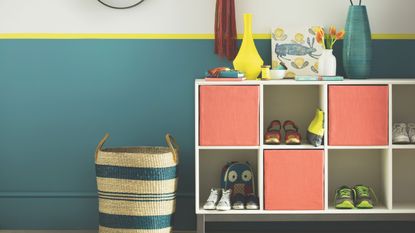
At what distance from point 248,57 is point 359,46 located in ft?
1.97

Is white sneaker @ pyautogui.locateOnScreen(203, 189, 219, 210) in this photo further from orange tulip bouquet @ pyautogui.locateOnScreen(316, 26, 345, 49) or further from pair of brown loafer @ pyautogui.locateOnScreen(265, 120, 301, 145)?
orange tulip bouquet @ pyautogui.locateOnScreen(316, 26, 345, 49)

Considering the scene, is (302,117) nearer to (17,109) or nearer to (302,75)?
(302,75)

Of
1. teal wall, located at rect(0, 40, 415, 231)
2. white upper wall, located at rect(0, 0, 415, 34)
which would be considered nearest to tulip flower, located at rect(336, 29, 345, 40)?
white upper wall, located at rect(0, 0, 415, 34)

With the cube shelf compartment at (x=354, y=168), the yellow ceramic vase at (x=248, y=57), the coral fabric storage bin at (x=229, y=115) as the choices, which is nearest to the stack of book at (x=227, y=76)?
the coral fabric storage bin at (x=229, y=115)

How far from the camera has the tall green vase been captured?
13.5 ft

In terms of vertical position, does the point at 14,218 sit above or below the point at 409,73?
below

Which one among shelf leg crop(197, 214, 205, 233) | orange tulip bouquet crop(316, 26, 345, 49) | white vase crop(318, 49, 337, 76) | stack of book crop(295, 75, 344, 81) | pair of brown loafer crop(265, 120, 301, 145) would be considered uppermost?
orange tulip bouquet crop(316, 26, 345, 49)

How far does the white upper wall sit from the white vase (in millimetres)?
287

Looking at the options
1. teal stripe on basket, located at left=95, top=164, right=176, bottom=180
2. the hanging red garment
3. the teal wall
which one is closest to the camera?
teal stripe on basket, located at left=95, top=164, right=176, bottom=180

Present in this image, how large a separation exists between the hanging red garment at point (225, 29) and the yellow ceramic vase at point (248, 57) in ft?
0.42

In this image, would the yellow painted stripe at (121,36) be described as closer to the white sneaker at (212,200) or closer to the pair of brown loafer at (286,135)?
the pair of brown loafer at (286,135)

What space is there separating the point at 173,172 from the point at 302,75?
0.92 meters

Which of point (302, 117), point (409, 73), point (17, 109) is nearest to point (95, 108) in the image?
point (17, 109)

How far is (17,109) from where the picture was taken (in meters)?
4.40
